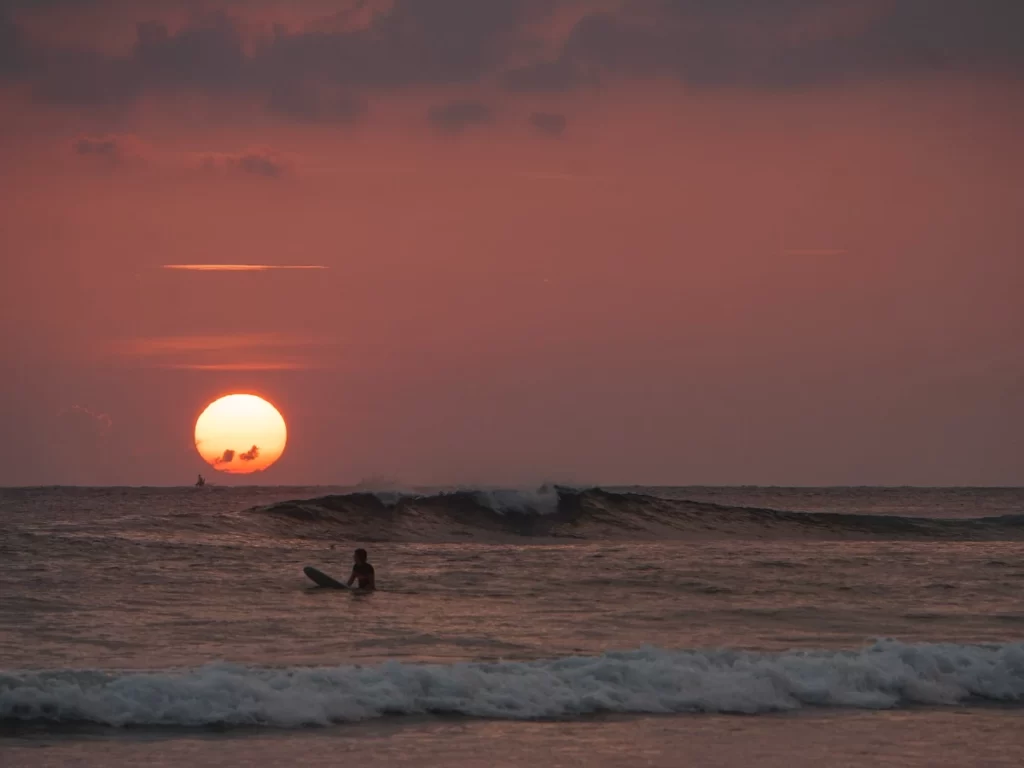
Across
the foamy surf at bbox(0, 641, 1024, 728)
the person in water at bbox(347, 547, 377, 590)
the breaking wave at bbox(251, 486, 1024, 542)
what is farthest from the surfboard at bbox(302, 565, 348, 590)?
the breaking wave at bbox(251, 486, 1024, 542)

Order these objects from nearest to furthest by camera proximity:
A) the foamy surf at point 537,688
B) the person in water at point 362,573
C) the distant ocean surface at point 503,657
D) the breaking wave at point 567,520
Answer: the distant ocean surface at point 503,657 → the foamy surf at point 537,688 → the person in water at point 362,573 → the breaking wave at point 567,520

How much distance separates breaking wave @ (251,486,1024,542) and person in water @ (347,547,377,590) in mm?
14103

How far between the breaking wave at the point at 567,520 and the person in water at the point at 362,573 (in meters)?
14.1

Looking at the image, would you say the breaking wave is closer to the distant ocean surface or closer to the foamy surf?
the distant ocean surface

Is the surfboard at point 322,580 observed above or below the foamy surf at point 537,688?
above

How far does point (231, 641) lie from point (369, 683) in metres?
3.45

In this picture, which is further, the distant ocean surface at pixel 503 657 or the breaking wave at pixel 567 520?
the breaking wave at pixel 567 520

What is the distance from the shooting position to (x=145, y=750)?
10.1 meters

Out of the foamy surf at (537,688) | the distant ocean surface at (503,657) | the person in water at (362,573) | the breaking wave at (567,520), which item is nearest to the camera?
the distant ocean surface at (503,657)

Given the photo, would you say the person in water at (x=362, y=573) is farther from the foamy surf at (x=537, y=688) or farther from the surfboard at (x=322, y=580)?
the foamy surf at (x=537, y=688)

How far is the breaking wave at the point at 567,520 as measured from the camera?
3716 cm

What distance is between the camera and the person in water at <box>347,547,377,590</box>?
67.8 ft

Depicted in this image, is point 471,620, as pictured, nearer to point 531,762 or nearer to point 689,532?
point 531,762

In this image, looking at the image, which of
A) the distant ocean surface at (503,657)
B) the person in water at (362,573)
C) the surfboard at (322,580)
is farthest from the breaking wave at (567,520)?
the person in water at (362,573)
